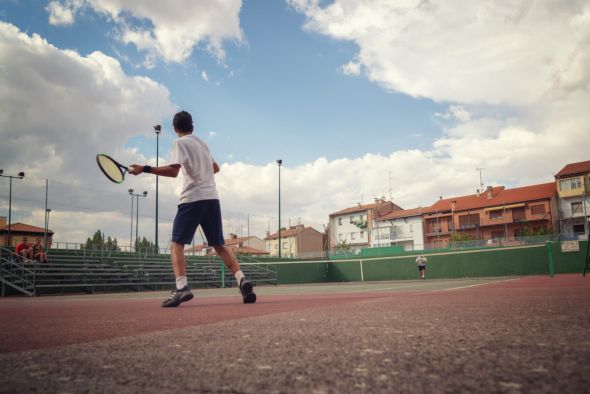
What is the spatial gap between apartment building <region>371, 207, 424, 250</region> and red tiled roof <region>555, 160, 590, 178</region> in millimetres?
18554

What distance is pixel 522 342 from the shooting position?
5.10 feet

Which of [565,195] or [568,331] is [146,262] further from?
[565,195]

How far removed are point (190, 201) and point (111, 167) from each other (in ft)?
4.00

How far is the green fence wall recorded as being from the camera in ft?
78.7

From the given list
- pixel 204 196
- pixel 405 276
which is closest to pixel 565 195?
pixel 405 276

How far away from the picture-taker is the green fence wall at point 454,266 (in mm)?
23984

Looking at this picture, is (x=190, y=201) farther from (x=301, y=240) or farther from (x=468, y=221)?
(x=301, y=240)

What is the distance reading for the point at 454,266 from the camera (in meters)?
27.2

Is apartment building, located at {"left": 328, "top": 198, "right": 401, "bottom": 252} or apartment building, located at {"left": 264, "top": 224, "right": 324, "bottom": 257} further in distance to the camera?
apartment building, located at {"left": 264, "top": 224, "right": 324, "bottom": 257}

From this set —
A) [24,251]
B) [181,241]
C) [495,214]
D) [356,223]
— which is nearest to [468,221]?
[495,214]

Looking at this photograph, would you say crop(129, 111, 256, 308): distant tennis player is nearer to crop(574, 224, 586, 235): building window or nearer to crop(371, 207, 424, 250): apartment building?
crop(574, 224, 586, 235): building window

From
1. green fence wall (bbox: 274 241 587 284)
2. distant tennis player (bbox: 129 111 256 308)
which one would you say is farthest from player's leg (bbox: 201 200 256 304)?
green fence wall (bbox: 274 241 587 284)

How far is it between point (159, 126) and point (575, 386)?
28.8 meters

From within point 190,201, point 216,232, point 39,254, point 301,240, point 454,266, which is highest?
point 301,240
